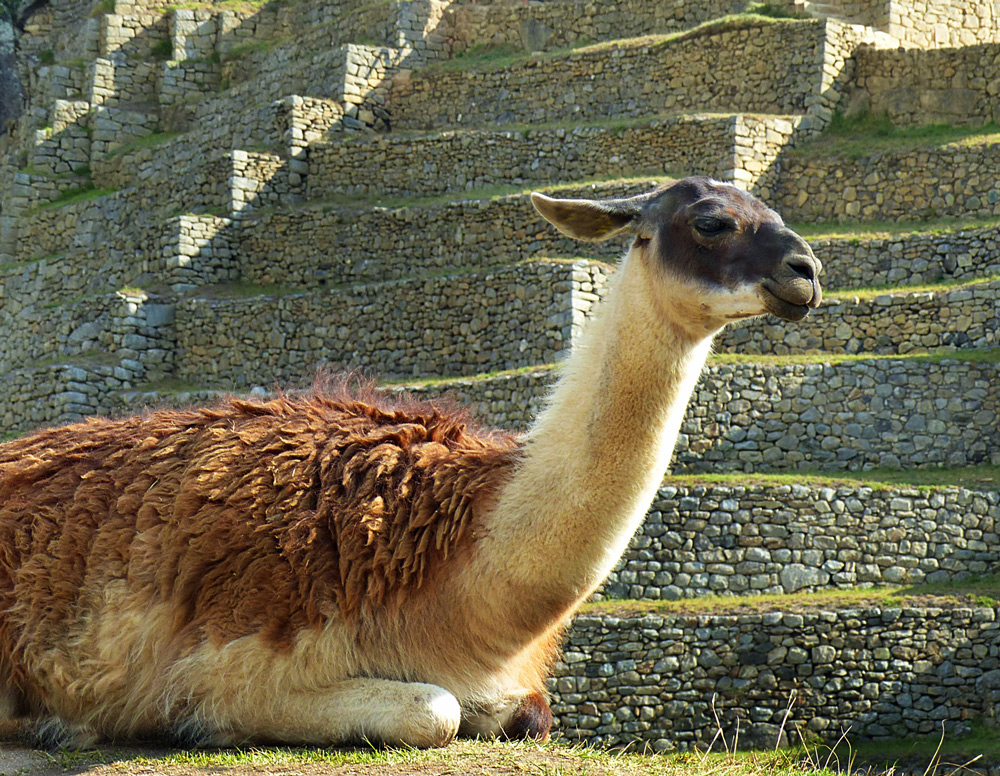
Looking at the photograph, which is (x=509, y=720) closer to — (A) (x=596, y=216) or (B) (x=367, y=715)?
(B) (x=367, y=715)

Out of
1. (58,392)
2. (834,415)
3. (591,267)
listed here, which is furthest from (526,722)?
(58,392)

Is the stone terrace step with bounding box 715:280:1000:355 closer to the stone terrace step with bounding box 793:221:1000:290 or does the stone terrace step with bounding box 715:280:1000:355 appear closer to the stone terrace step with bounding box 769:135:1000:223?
the stone terrace step with bounding box 793:221:1000:290

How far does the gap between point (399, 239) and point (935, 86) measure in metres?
6.93

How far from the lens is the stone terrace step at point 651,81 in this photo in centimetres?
1853

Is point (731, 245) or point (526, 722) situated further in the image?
point (526, 722)

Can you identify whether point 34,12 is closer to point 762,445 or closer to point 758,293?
point 762,445

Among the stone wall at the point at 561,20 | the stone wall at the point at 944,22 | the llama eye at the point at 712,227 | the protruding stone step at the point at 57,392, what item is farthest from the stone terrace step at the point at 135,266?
the llama eye at the point at 712,227

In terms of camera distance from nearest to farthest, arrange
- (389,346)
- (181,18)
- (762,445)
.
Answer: (762,445) → (389,346) → (181,18)

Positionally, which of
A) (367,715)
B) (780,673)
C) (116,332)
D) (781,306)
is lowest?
(780,673)

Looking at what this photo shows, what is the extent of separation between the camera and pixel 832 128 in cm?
1845

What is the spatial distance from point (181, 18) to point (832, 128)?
448 inches

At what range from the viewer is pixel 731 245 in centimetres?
392

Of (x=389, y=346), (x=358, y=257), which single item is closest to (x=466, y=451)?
(x=389, y=346)

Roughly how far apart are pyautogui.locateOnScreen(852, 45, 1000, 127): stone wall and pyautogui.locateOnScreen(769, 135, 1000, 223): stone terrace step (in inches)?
36.0
